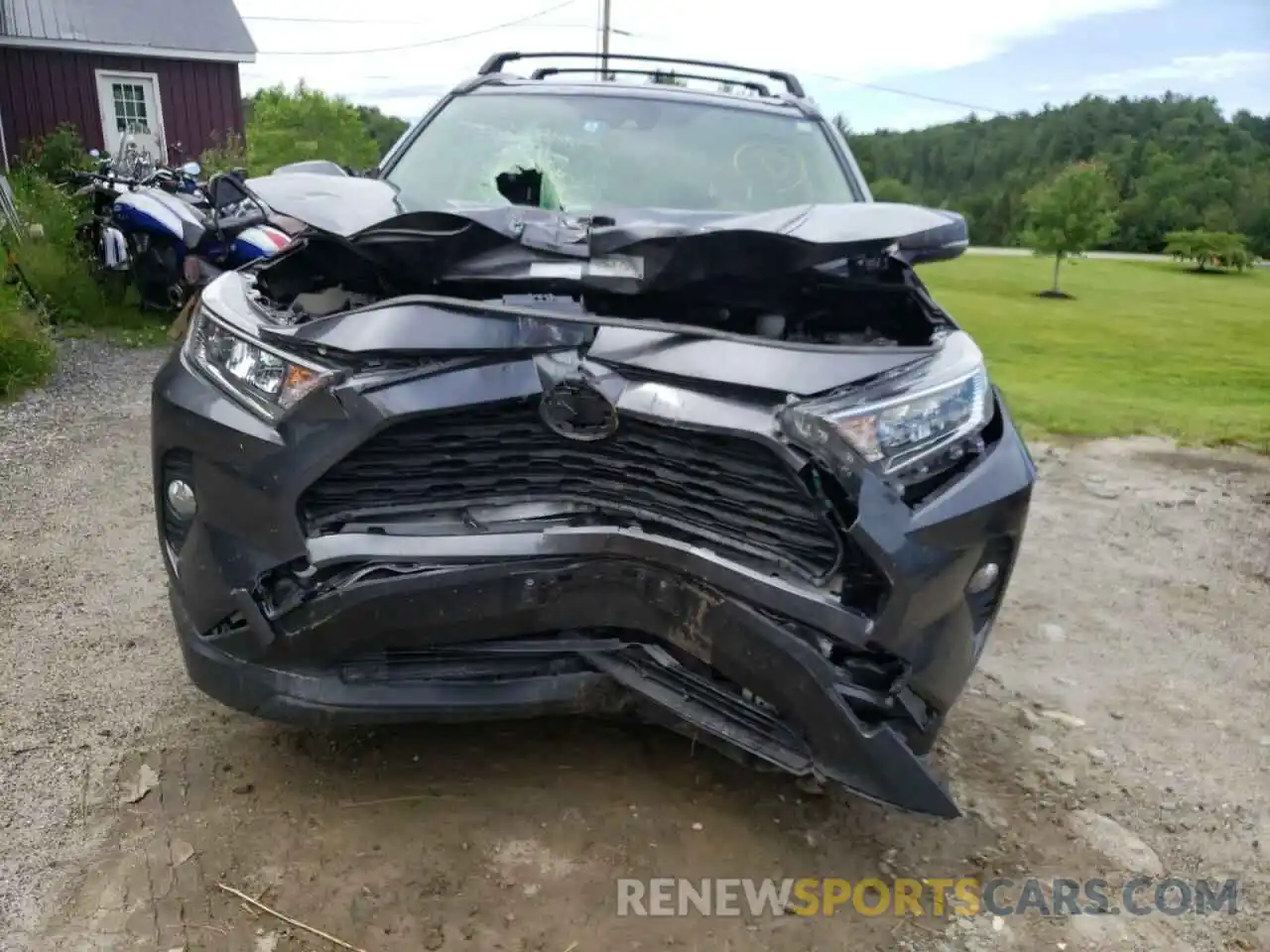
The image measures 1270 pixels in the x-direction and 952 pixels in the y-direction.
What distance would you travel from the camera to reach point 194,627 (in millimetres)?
2322

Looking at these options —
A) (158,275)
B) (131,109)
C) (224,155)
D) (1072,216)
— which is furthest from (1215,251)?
(158,275)

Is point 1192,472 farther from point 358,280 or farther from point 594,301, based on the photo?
point 358,280

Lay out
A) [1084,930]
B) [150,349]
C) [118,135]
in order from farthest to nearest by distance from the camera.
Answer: [118,135] < [150,349] < [1084,930]

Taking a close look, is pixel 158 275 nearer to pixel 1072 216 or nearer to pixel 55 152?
pixel 55 152

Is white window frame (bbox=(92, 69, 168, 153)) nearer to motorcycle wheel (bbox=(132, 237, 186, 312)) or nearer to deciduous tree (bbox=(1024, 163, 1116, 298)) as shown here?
motorcycle wheel (bbox=(132, 237, 186, 312))

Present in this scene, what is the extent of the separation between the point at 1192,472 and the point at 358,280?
5.05 m

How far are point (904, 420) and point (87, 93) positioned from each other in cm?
2013

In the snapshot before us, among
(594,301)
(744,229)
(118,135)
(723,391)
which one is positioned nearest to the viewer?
(723,391)

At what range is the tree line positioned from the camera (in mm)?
48531

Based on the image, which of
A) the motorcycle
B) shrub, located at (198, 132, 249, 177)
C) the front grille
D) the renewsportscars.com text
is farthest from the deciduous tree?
the front grille

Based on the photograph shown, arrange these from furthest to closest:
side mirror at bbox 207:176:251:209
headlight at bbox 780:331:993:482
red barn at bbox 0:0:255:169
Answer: red barn at bbox 0:0:255:169, side mirror at bbox 207:176:251:209, headlight at bbox 780:331:993:482

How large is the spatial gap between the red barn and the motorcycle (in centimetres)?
1085

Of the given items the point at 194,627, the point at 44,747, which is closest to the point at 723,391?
the point at 194,627

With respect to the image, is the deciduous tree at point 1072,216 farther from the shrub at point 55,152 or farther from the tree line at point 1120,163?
the shrub at point 55,152
